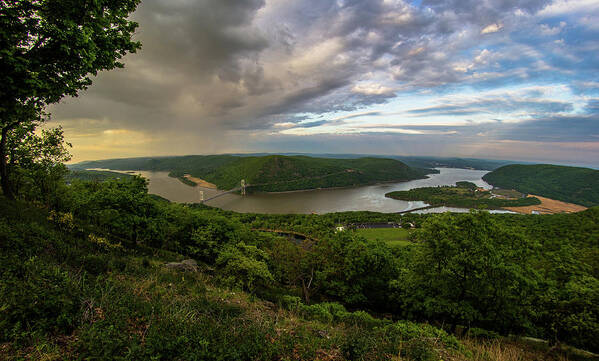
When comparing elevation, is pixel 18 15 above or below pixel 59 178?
above

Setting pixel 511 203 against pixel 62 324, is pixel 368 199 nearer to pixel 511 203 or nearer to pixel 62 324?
pixel 511 203

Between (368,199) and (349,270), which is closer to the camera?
(349,270)

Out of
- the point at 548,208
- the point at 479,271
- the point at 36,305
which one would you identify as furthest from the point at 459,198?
the point at 36,305

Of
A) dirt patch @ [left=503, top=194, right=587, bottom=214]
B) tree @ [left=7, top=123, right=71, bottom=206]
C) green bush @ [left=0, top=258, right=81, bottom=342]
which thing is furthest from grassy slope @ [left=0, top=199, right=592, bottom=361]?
dirt patch @ [left=503, top=194, right=587, bottom=214]

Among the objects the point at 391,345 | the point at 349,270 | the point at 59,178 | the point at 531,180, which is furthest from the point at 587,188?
the point at 59,178

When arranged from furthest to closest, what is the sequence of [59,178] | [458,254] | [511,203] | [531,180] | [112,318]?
[531,180]
[511,203]
[59,178]
[458,254]
[112,318]

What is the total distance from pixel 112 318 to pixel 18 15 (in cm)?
678

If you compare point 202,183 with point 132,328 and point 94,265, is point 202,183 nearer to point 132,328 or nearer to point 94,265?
point 94,265

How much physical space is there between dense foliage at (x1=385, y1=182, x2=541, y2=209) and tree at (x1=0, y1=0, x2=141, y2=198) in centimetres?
11462

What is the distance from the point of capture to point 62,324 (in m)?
3.30

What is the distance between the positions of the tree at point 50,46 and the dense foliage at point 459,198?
376 feet

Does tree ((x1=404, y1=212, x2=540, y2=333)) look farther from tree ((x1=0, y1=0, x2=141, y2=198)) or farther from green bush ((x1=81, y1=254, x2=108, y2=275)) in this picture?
tree ((x1=0, y1=0, x2=141, y2=198))

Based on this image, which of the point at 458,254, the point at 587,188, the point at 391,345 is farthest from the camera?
the point at 587,188

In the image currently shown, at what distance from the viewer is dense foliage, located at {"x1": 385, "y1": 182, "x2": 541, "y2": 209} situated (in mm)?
98250
